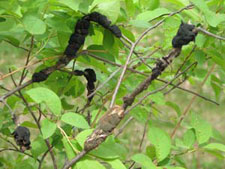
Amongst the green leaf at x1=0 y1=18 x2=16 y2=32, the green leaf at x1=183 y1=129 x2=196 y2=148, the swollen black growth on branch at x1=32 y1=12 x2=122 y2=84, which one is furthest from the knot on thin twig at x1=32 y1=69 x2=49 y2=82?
the green leaf at x1=183 y1=129 x2=196 y2=148

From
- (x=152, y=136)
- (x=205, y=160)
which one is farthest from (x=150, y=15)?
(x=205, y=160)

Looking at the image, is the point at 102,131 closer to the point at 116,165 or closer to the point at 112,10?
the point at 116,165

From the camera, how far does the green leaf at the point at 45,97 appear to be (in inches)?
43.2

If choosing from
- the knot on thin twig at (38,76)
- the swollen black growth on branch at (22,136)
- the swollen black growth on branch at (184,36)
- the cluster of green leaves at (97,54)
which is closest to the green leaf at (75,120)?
the cluster of green leaves at (97,54)

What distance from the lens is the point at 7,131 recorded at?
1651mm

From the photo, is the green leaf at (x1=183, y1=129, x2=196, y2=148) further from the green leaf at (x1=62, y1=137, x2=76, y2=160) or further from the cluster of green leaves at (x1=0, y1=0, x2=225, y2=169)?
the green leaf at (x1=62, y1=137, x2=76, y2=160)

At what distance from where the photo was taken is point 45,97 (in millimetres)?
1126

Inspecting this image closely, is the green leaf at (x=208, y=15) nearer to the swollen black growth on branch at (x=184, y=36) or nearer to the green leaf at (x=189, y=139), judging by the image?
the swollen black growth on branch at (x=184, y=36)

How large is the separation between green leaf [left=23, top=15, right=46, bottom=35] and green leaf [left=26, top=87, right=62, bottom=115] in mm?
151

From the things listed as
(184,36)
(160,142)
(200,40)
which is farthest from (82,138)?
(200,40)

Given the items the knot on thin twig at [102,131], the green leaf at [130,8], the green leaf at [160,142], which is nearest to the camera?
the knot on thin twig at [102,131]

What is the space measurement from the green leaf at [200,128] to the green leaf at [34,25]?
59cm

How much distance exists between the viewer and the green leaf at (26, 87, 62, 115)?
1097 mm

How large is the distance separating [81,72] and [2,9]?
16.0 inches
